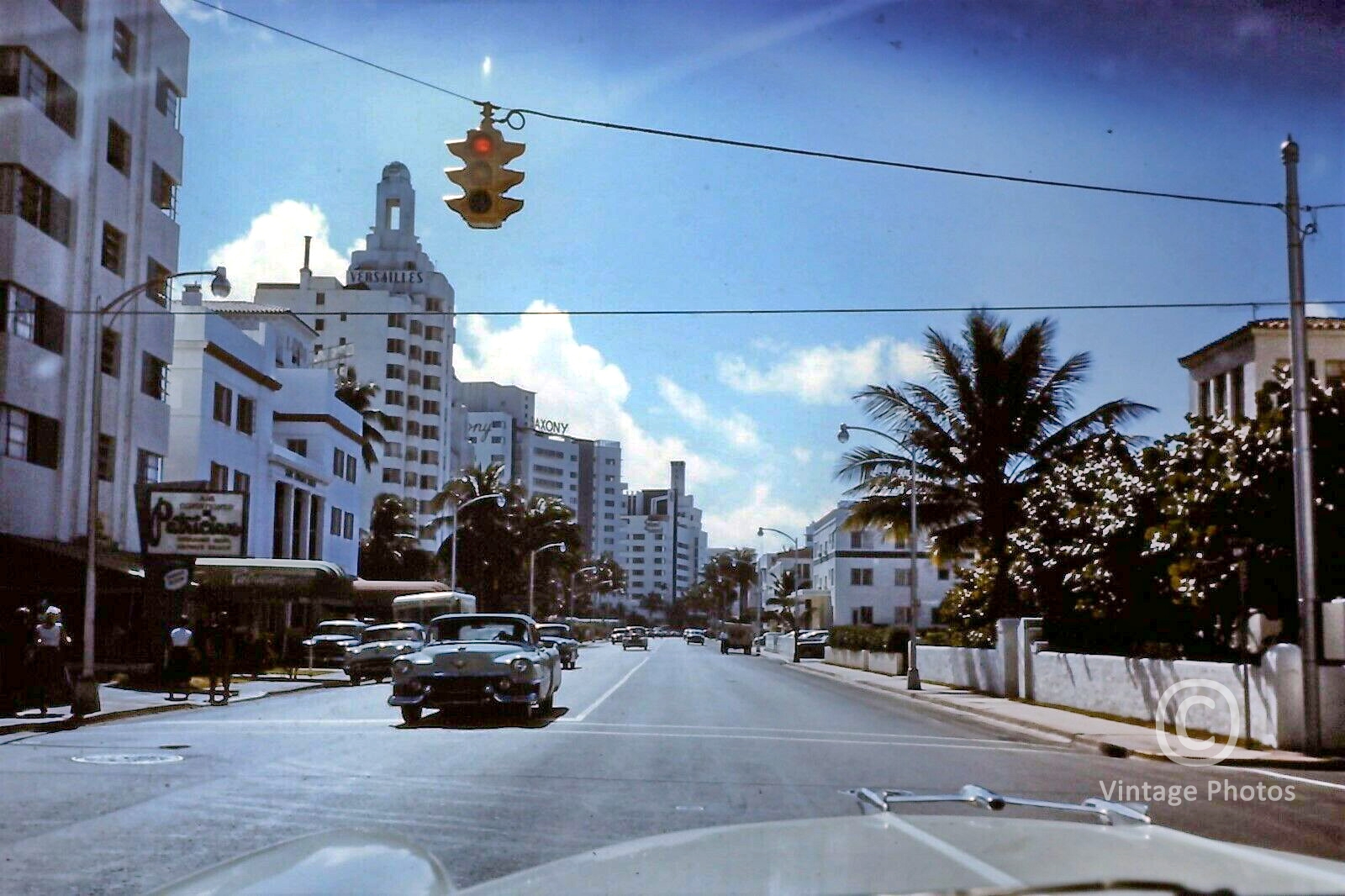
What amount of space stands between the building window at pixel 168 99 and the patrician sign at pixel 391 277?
8384 centimetres

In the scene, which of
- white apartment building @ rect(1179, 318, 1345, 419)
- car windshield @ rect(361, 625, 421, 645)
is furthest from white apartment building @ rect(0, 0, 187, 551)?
white apartment building @ rect(1179, 318, 1345, 419)

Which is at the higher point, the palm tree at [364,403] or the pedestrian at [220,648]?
the palm tree at [364,403]

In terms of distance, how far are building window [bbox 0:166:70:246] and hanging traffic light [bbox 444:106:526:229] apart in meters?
21.2

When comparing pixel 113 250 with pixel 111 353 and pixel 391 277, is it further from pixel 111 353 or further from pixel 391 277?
pixel 391 277

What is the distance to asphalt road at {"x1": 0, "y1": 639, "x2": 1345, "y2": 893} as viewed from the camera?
8.26 metres

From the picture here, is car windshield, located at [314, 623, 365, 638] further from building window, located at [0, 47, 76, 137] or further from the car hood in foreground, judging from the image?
the car hood in foreground

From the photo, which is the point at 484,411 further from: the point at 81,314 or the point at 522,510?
the point at 81,314

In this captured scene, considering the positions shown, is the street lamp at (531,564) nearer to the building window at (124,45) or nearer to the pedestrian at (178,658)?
the building window at (124,45)

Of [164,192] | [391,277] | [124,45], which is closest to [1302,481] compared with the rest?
[124,45]

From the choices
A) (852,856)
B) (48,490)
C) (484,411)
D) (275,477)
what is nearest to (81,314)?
(48,490)

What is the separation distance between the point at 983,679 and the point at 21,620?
74.1ft

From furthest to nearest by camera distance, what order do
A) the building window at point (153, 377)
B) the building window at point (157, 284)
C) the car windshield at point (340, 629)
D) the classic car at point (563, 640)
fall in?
the classic car at point (563, 640)
the car windshield at point (340, 629)
the building window at point (157, 284)
the building window at point (153, 377)

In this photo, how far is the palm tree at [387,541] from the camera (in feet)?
286

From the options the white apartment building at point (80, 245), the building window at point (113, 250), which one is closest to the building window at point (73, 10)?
the white apartment building at point (80, 245)
